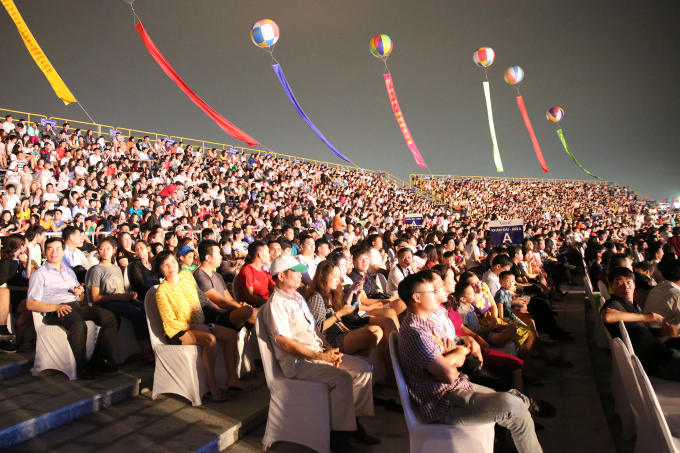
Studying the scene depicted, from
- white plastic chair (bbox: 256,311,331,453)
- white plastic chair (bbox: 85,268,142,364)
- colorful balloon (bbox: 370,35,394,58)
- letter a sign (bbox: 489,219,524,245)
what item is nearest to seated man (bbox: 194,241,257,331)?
white plastic chair (bbox: 85,268,142,364)

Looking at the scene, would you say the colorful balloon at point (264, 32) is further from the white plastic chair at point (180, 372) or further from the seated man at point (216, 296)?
the white plastic chair at point (180, 372)

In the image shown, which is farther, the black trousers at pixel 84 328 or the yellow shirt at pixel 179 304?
the black trousers at pixel 84 328

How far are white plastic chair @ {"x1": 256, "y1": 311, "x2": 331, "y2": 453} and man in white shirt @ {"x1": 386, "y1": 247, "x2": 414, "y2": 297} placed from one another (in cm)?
239

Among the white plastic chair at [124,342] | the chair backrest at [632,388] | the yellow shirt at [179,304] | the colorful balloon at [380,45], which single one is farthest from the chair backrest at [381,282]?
the colorful balloon at [380,45]

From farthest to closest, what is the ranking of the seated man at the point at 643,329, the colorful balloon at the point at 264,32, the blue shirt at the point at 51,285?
the colorful balloon at the point at 264,32 < the blue shirt at the point at 51,285 < the seated man at the point at 643,329

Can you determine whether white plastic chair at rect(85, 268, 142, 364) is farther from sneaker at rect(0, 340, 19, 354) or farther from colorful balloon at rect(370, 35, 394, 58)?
colorful balloon at rect(370, 35, 394, 58)

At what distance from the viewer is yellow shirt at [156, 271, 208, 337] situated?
3486 mm

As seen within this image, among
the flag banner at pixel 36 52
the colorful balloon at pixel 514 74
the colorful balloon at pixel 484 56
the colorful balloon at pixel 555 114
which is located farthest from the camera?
the colorful balloon at pixel 555 114

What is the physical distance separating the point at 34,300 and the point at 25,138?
11.0 meters


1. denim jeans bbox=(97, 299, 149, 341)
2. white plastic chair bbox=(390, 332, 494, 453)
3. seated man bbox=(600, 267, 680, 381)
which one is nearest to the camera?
white plastic chair bbox=(390, 332, 494, 453)

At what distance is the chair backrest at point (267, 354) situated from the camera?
9.46 feet

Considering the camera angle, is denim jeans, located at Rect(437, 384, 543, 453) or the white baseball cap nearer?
denim jeans, located at Rect(437, 384, 543, 453)

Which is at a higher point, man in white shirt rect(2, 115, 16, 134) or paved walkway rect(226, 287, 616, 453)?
man in white shirt rect(2, 115, 16, 134)

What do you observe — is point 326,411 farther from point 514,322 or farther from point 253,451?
point 514,322
